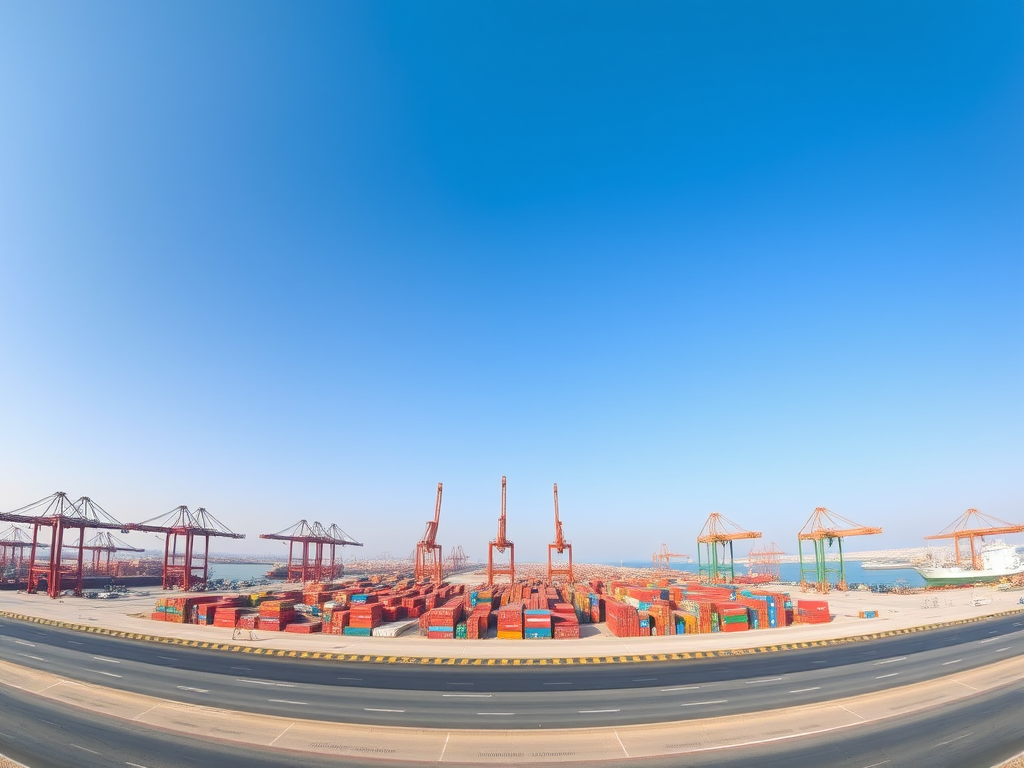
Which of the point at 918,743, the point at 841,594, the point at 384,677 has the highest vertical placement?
the point at 918,743

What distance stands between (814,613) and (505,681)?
170 ft

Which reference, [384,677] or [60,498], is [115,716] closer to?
[384,677]

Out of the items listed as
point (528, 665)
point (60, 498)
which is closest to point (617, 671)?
point (528, 665)

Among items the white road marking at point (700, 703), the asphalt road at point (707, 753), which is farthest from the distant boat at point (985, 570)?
the white road marking at point (700, 703)

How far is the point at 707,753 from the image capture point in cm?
2564

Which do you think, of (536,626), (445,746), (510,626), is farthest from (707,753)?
(510,626)

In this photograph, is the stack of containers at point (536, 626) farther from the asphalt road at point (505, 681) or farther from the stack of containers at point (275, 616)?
the stack of containers at point (275, 616)

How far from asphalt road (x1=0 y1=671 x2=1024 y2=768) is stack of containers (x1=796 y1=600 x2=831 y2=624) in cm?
4032

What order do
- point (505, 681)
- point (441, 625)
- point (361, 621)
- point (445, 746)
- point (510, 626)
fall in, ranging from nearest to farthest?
1. point (445, 746)
2. point (505, 681)
3. point (510, 626)
4. point (441, 625)
5. point (361, 621)

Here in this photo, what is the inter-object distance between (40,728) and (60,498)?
132 meters

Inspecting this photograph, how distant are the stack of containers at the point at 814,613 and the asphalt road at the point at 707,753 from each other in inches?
1587

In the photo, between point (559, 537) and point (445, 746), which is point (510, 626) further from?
point (559, 537)

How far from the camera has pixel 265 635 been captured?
198 feet

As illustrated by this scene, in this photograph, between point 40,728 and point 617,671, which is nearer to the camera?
point 40,728
